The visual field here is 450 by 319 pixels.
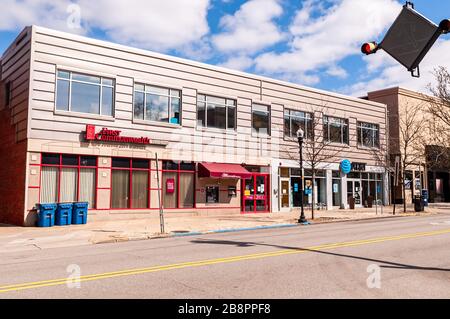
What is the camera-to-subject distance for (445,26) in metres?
6.99

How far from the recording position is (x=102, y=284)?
23.6 feet

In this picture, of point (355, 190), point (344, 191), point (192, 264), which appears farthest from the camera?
point (355, 190)

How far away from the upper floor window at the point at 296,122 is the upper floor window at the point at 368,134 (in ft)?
19.9

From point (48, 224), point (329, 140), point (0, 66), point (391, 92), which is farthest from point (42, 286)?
point (391, 92)

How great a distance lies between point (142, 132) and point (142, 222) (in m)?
5.01

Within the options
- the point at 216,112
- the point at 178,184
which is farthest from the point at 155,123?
the point at 216,112

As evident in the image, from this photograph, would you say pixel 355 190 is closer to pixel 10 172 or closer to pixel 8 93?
pixel 10 172

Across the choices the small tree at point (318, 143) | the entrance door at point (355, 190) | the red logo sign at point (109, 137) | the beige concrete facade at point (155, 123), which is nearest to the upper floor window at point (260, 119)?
the beige concrete facade at point (155, 123)

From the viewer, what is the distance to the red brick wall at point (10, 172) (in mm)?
19453

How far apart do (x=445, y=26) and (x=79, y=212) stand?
56.3 feet

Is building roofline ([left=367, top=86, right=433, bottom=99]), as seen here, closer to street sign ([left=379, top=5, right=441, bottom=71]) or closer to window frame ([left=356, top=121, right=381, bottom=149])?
window frame ([left=356, top=121, right=381, bottom=149])

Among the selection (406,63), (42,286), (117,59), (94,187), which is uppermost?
(117,59)

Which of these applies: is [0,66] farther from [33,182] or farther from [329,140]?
[329,140]

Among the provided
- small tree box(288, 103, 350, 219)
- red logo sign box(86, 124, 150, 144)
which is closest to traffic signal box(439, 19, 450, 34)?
red logo sign box(86, 124, 150, 144)
